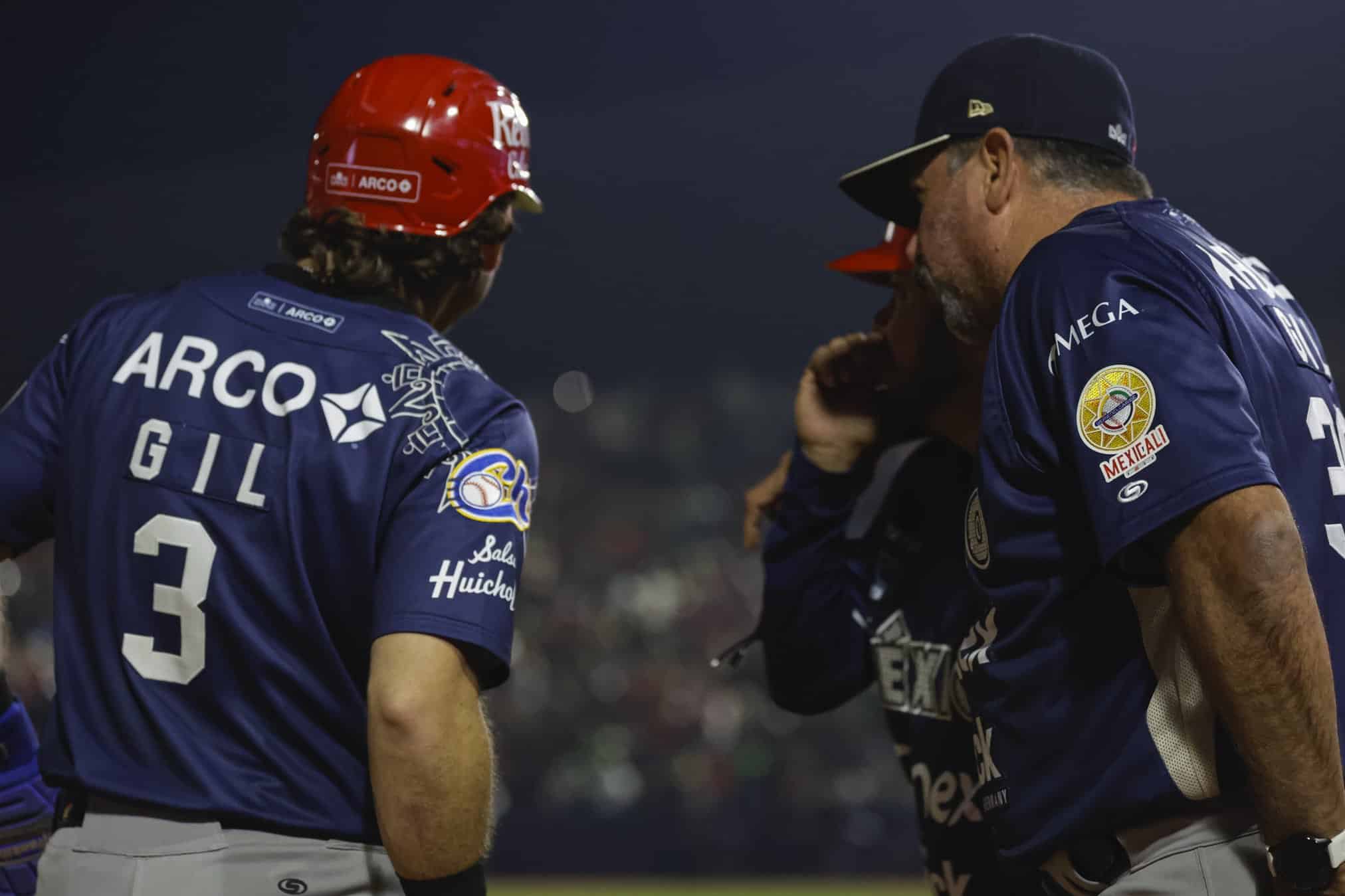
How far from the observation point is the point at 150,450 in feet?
4.78

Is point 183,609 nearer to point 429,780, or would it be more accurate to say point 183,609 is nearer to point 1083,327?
point 429,780

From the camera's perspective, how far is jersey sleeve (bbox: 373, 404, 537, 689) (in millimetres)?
1354

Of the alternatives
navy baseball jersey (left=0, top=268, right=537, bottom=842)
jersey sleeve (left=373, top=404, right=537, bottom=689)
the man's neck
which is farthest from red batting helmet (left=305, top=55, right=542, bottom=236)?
the man's neck

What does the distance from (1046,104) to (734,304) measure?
980 cm

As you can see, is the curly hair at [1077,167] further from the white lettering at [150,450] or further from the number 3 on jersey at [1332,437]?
the white lettering at [150,450]

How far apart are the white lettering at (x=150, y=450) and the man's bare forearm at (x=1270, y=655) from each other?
46.1 inches

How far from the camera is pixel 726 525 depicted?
10.5 metres

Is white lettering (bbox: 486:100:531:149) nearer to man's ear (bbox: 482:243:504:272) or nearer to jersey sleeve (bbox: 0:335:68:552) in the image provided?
man's ear (bbox: 482:243:504:272)

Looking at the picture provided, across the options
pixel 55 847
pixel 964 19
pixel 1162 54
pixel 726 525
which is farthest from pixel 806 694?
pixel 726 525

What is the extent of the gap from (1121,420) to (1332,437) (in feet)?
0.95

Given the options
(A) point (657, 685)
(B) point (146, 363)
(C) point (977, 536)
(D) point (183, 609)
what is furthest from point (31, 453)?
(A) point (657, 685)

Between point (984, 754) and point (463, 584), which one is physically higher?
point (463, 584)

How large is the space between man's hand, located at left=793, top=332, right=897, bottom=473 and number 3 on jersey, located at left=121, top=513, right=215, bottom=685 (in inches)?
47.3

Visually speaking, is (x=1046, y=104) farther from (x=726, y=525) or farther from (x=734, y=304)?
(x=734, y=304)
